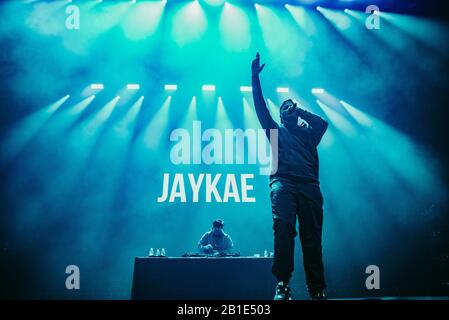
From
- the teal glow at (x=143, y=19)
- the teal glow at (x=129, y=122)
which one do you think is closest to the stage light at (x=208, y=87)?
the teal glow at (x=129, y=122)

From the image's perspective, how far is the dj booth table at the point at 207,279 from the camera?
3.78 metres

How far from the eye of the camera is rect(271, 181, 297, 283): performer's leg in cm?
265

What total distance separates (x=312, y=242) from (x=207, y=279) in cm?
149

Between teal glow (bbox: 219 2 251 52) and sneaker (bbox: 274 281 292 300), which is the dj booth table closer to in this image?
sneaker (bbox: 274 281 292 300)

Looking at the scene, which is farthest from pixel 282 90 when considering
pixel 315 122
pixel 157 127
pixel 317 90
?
pixel 315 122

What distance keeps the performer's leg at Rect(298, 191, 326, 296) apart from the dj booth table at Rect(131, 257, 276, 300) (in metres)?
1.18

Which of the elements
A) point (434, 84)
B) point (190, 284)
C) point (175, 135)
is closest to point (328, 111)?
→ point (434, 84)

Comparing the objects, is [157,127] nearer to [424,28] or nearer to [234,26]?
[234,26]

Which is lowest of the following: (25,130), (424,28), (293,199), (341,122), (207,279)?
(207,279)

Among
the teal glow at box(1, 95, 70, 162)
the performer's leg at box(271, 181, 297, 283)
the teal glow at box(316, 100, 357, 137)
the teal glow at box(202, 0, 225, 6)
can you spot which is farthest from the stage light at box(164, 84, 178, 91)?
the performer's leg at box(271, 181, 297, 283)

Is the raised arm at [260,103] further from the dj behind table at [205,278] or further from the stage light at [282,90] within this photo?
the stage light at [282,90]

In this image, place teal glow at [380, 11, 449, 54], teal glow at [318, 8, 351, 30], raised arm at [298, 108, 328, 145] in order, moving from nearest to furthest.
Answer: raised arm at [298, 108, 328, 145] → teal glow at [380, 11, 449, 54] → teal glow at [318, 8, 351, 30]

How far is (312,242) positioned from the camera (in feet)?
9.12
